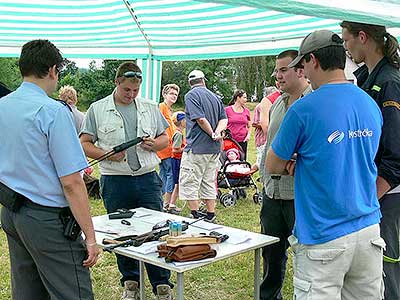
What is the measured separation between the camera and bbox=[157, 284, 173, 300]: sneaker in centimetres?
362

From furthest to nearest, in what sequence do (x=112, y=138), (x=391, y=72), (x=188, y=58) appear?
(x=188, y=58) < (x=112, y=138) < (x=391, y=72)

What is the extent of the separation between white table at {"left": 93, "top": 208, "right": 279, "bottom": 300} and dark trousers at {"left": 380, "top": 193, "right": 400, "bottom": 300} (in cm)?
61

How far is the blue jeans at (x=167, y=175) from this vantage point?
6.53 meters

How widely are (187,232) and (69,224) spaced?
84cm

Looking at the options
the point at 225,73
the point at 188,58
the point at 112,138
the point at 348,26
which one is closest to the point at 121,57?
the point at 188,58

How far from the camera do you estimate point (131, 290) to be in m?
3.72

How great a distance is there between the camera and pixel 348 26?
2.55m

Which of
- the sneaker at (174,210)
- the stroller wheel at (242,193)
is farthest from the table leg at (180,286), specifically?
the stroller wheel at (242,193)

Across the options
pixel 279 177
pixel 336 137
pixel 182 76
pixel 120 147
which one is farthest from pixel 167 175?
pixel 182 76

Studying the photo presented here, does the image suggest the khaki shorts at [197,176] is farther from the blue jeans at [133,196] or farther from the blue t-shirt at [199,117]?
the blue jeans at [133,196]

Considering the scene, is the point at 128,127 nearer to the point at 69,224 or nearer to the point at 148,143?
the point at 148,143

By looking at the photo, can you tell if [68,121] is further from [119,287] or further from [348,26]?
[119,287]

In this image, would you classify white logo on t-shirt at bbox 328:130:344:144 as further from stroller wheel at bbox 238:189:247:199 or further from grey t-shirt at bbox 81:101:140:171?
stroller wheel at bbox 238:189:247:199

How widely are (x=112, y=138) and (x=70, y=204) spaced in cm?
130
